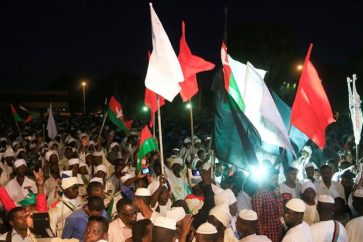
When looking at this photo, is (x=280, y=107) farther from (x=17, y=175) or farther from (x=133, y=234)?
(x=17, y=175)

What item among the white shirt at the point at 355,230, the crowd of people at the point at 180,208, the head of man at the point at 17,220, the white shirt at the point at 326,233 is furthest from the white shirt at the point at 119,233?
the white shirt at the point at 355,230

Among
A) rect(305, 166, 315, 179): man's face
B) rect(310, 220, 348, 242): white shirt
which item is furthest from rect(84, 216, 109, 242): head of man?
rect(305, 166, 315, 179): man's face

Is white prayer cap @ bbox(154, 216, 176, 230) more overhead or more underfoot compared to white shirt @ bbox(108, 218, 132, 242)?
more overhead

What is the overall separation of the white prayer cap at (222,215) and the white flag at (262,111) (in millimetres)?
1212

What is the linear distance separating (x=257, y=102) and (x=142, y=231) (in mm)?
2754

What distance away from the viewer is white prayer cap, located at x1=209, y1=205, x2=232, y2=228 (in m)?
5.24

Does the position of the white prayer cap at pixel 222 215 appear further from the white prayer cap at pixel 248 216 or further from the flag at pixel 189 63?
the flag at pixel 189 63

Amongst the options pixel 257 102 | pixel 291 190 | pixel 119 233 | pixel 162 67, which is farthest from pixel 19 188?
pixel 291 190

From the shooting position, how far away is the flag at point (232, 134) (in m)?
6.04

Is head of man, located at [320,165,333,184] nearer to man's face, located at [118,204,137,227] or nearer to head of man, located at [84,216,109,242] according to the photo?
man's face, located at [118,204,137,227]

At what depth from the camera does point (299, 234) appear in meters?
4.72

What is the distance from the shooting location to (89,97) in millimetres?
72312

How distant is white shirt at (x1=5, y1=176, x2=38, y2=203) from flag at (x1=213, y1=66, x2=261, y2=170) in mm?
3552

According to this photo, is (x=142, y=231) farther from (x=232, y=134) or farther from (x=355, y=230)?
(x=355, y=230)
